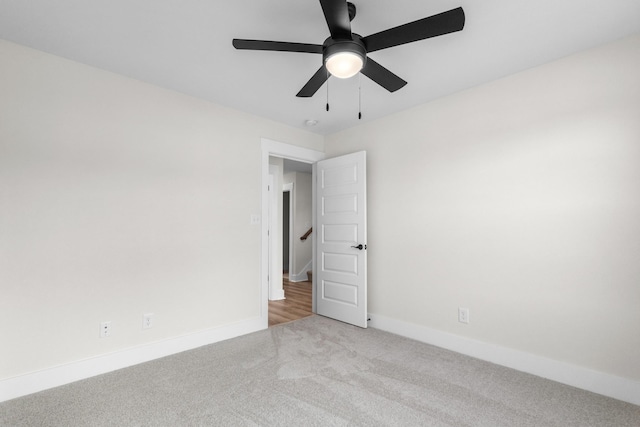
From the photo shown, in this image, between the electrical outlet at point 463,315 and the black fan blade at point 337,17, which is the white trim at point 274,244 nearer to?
the electrical outlet at point 463,315

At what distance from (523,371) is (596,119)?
78.4 inches

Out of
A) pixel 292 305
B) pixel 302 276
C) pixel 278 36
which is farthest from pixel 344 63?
pixel 302 276

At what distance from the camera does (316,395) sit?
83.2 inches

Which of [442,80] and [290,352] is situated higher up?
[442,80]

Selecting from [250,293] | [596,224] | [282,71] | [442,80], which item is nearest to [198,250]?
[250,293]

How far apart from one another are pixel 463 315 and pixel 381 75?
2244 mm

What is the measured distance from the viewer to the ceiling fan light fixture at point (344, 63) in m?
1.63

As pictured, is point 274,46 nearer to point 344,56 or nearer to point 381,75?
point 344,56

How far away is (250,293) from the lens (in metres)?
3.41

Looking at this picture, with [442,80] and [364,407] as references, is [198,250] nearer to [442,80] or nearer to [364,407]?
[364,407]

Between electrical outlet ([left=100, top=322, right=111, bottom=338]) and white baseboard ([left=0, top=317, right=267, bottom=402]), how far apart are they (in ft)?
0.51

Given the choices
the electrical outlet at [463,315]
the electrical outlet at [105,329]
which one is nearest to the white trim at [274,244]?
the electrical outlet at [105,329]

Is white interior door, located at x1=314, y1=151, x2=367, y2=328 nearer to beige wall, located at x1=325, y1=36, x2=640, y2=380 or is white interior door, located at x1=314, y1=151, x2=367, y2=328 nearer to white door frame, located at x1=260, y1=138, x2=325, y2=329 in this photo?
beige wall, located at x1=325, y1=36, x2=640, y2=380

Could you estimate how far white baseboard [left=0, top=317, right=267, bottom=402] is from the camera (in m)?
2.12
